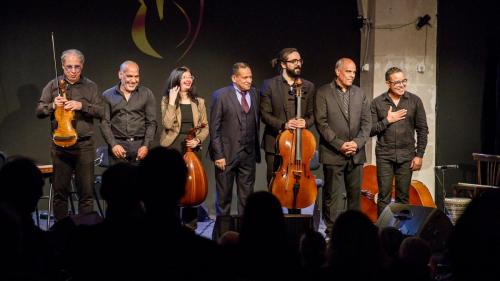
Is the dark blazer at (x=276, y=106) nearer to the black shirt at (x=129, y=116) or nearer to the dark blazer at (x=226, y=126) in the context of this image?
the dark blazer at (x=226, y=126)

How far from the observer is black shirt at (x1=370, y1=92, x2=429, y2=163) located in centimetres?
634

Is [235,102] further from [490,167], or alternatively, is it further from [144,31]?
[490,167]

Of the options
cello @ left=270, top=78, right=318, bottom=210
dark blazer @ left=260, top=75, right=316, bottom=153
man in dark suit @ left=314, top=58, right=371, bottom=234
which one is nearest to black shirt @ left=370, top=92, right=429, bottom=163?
man in dark suit @ left=314, top=58, right=371, bottom=234

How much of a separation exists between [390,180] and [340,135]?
2.56 feet

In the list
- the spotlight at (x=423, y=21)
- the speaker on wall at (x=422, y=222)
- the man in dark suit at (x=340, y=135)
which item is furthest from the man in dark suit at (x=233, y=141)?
the spotlight at (x=423, y=21)

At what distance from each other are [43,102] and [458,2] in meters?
5.02

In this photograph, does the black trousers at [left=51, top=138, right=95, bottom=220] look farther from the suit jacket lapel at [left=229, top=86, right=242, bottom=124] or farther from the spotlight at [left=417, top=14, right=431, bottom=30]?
the spotlight at [left=417, top=14, right=431, bottom=30]

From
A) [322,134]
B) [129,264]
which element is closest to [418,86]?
[322,134]

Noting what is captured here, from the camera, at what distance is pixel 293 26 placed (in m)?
8.06

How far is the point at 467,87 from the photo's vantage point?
26.8ft

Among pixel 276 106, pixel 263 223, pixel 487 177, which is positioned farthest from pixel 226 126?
pixel 263 223

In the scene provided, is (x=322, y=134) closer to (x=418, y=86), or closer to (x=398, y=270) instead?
(x=418, y=86)

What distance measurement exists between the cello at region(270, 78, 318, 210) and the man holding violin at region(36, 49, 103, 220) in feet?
5.57

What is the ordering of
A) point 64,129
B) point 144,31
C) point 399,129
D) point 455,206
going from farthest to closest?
point 144,31 → point 455,206 → point 399,129 → point 64,129
